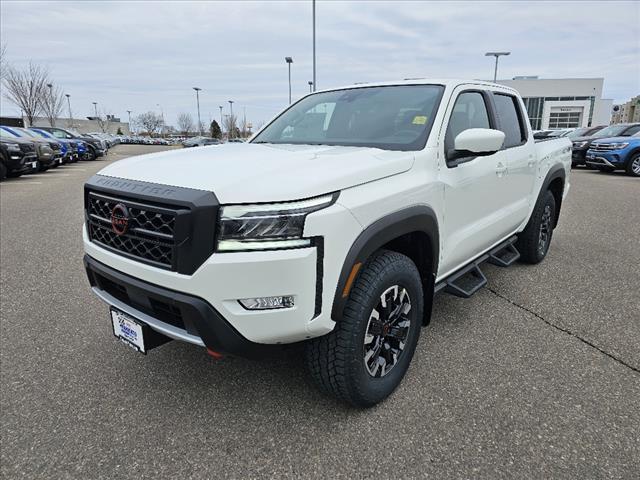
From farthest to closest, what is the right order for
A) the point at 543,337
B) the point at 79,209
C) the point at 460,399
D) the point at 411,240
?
the point at 79,209
the point at 543,337
the point at 411,240
the point at 460,399

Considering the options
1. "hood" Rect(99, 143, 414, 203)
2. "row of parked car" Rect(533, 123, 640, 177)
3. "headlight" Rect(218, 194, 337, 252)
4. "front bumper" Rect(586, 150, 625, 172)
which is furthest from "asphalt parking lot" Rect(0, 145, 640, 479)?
"front bumper" Rect(586, 150, 625, 172)

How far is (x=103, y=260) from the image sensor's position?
2.30 meters

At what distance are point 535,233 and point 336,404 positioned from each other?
10.5ft

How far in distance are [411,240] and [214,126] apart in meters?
77.7

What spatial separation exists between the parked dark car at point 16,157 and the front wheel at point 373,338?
13.3 m

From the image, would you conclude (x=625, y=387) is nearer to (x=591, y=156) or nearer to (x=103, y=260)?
(x=103, y=260)

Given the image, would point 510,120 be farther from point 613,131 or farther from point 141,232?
point 613,131

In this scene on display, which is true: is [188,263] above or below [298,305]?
above

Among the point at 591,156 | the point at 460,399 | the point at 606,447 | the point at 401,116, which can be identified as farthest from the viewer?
the point at 591,156

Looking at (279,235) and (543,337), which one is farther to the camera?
(543,337)

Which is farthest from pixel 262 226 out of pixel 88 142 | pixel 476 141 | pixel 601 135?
pixel 88 142

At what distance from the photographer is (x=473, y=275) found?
12.0 feet

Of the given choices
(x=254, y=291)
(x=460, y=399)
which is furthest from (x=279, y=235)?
(x=460, y=399)

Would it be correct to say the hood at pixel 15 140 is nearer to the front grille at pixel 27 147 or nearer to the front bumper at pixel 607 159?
the front grille at pixel 27 147
